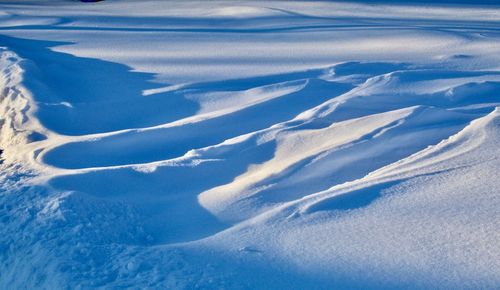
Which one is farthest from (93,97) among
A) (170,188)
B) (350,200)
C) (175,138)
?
(350,200)

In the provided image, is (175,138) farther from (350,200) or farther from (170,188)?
(350,200)

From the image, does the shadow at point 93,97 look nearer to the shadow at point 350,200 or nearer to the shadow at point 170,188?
the shadow at point 170,188

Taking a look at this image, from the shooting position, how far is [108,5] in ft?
22.2

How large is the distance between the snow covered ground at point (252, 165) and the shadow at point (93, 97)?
11mm

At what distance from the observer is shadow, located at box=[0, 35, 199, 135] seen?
9.09 feet

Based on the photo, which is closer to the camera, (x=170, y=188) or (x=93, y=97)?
(x=170, y=188)

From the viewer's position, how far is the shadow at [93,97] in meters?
2.77

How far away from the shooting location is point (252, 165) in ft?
7.44

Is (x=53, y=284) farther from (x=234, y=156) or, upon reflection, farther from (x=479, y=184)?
(x=479, y=184)

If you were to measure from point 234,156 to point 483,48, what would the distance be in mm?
2123

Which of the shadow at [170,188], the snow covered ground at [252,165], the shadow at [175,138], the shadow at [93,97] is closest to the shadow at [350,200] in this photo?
the snow covered ground at [252,165]

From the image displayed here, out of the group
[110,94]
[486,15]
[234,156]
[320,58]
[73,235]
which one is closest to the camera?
[73,235]

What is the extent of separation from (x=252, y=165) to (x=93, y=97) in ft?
3.72

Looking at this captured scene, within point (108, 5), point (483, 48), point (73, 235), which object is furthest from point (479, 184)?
point (108, 5)
